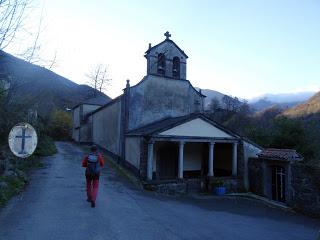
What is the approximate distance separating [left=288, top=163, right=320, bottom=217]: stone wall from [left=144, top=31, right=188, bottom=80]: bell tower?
990 centimetres

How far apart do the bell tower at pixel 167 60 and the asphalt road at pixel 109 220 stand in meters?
9.71

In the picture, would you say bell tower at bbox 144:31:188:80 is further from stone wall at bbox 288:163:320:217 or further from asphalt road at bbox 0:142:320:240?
stone wall at bbox 288:163:320:217

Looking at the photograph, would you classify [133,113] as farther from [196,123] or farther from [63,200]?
[63,200]

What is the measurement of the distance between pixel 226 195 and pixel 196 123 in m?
4.50

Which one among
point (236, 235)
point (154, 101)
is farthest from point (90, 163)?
point (154, 101)

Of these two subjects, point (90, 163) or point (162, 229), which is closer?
point (162, 229)

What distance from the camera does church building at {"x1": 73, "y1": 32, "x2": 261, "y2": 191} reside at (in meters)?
20.2

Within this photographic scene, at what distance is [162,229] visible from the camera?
8.73 m

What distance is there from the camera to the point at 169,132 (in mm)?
19719

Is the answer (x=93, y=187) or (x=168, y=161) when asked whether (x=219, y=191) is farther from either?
(x=93, y=187)

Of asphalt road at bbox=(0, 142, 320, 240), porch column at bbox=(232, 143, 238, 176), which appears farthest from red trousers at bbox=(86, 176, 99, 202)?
porch column at bbox=(232, 143, 238, 176)

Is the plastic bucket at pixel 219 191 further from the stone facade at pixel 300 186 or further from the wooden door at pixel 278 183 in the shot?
the wooden door at pixel 278 183

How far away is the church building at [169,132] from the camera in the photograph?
20156 millimetres


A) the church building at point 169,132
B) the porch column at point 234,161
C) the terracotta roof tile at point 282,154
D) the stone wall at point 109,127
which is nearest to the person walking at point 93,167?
the church building at point 169,132
